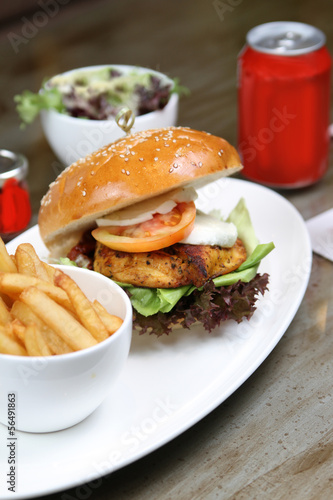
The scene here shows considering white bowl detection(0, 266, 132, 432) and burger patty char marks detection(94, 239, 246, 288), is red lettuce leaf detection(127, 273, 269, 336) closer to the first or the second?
burger patty char marks detection(94, 239, 246, 288)

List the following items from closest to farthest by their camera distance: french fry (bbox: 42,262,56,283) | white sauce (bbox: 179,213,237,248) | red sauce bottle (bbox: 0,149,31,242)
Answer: french fry (bbox: 42,262,56,283), white sauce (bbox: 179,213,237,248), red sauce bottle (bbox: 0,149,31,242)

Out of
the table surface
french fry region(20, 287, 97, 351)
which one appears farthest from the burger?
A: french fry region(20, 287, 97, 351)

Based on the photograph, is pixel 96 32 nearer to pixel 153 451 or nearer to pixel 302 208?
pixel 302 208

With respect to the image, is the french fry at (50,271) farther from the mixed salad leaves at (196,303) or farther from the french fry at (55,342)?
the mixed salad leaves at (196,303)

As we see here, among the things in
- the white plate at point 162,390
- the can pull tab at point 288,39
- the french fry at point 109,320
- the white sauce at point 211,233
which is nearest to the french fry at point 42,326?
the french fry at point 109,320

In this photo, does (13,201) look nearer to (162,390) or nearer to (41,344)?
(162,390)

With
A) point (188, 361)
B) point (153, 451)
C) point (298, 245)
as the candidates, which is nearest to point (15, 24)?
point (298, 245)
